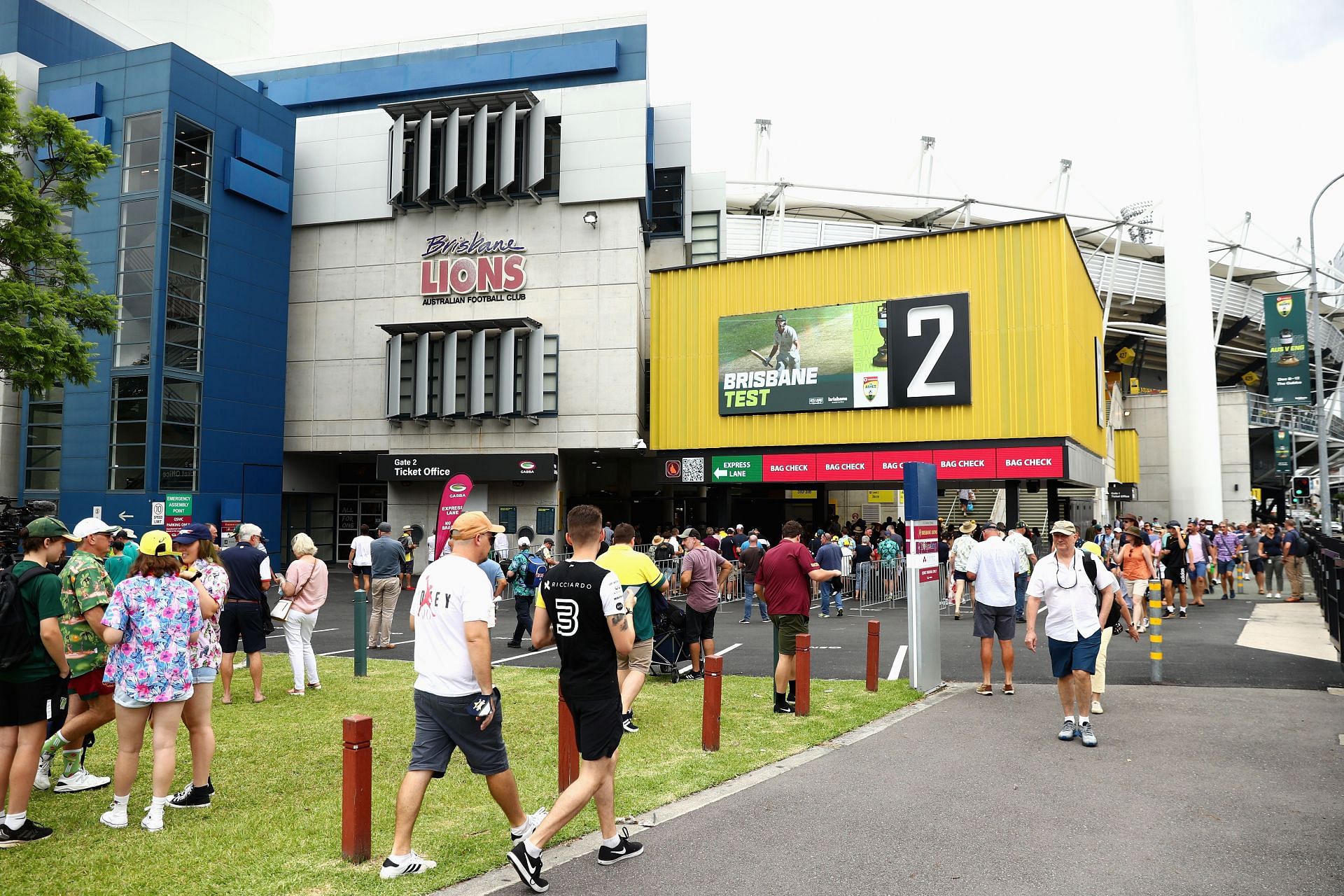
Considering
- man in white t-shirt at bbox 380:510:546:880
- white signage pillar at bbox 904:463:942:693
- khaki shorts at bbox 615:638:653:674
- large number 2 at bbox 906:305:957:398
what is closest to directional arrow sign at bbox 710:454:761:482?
large number 2 at bbox 906:305:957:398

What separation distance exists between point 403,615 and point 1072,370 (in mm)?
19006

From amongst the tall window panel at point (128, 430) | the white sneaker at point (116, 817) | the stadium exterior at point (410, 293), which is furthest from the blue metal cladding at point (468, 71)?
the white sneaker at point (116, 817)

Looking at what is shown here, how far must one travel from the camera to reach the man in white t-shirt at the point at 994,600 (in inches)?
379

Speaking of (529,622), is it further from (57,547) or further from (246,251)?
(246,251)

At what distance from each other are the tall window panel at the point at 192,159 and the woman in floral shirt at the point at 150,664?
26197mm

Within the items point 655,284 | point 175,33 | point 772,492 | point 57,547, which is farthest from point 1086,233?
point 57,547

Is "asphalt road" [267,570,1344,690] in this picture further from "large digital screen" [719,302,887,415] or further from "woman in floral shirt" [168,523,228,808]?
"large digital screen" [719,302,887,415]

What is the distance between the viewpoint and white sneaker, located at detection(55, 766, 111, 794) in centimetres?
623

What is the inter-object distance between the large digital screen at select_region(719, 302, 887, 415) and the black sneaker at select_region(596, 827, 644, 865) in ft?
72.5

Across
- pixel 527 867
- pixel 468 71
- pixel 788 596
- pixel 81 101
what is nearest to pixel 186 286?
pixel 81 101

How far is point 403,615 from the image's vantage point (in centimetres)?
1853

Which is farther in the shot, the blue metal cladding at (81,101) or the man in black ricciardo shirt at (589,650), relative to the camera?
the blue metal cladding at (81,101)

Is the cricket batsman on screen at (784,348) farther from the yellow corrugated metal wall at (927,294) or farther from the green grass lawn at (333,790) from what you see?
the green grass lawn at (333,790)

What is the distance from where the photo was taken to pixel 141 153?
88.5ft
